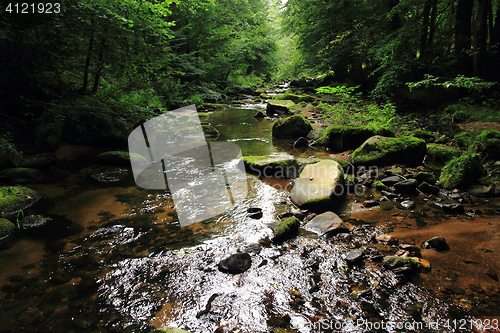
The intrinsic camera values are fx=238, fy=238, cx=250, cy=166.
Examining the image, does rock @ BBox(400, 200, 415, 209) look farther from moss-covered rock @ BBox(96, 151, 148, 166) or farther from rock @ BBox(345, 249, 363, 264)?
moss-covered rock @ BBox(96, 151, 148, 166)

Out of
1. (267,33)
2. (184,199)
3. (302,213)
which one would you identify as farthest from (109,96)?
(267,33)

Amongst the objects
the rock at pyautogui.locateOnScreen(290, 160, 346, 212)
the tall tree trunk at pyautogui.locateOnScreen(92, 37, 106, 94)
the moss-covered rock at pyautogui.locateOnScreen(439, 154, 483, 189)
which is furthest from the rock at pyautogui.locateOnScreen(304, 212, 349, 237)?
the tall tree trunk at pyautogui.locateOnScreen(92, 37, 106, 94)

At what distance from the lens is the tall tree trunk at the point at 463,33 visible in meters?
8.47

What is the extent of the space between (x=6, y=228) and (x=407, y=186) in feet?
20.9

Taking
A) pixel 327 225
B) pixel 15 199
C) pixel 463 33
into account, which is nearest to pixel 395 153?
pixel 327 225

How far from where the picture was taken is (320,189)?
420cm

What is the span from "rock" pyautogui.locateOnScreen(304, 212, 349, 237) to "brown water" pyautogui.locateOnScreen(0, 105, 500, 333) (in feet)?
0.47

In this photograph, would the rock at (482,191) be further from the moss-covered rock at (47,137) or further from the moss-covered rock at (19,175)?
the moss-covered rock at (47,137)

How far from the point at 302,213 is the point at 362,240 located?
0.99m

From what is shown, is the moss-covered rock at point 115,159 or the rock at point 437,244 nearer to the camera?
the rock at point 437,244

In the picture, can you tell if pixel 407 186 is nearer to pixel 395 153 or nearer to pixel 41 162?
pixel 395 153

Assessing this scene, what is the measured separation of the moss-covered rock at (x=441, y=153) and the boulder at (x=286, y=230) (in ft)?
14.9

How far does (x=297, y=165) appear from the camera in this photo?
5.65m

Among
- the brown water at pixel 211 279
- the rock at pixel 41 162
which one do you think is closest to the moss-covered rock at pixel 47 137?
the rock at pixel 41 162
